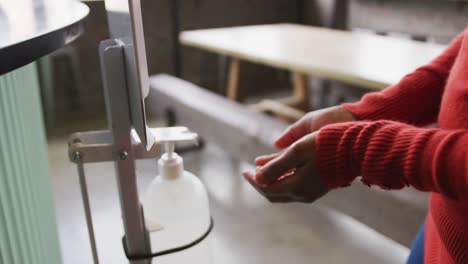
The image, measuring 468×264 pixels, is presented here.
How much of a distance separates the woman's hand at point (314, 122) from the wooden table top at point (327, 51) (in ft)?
2.40

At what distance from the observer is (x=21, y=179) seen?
0.65 metres

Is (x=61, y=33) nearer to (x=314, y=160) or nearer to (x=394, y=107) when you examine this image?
(x=314, y=160)

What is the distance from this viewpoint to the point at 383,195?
4.30 ft

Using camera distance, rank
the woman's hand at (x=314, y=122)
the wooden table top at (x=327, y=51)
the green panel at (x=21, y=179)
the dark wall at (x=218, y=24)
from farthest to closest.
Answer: the dark wall at (x=218, y=24), the wooden table top at (x=327, y=51), the woman's hand at (x=314, y=122), the green panel at (x=21, y=179)

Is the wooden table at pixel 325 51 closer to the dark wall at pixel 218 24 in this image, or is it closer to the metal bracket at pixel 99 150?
the dark wall at pixel 218 24

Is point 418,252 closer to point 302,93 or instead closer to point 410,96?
point 410,96

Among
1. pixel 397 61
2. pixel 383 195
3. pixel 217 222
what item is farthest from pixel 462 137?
pixel 217 222

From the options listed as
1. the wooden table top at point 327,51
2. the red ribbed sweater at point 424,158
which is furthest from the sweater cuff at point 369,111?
the wooden table top at point 327,51

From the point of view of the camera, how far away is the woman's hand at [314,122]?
31.8 inches

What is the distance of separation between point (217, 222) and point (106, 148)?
58.0 inches

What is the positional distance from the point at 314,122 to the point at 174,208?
1.02 feet

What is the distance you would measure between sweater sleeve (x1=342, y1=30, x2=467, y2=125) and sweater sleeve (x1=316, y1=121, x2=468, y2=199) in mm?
280

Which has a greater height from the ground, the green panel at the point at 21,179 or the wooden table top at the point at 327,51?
the green panel at the point at 21,179

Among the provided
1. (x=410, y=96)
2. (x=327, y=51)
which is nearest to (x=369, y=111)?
(x=410, y=96)
